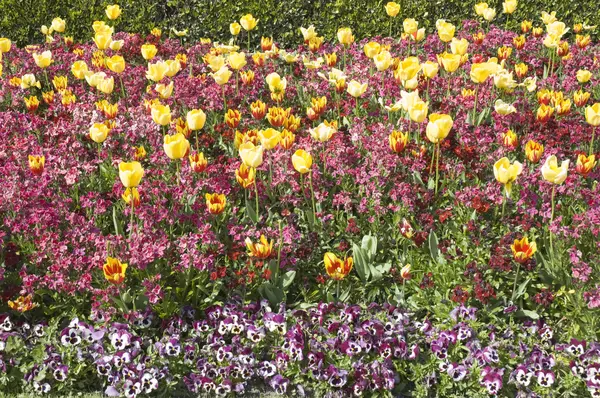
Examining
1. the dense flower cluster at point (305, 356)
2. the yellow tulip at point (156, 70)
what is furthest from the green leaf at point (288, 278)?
the yellow tulip at point (156, 70)

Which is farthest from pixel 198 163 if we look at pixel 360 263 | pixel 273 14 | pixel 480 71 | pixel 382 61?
pixel 273 14

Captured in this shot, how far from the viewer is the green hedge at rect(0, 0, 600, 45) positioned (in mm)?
8039

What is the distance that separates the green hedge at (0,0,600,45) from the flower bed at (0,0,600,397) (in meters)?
2.92

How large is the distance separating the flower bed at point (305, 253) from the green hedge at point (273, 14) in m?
2.92

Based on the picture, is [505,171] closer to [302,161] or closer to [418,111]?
[418,111]

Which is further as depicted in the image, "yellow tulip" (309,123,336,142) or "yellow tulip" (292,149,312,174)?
"yellow tulip" (309,123,336,142)

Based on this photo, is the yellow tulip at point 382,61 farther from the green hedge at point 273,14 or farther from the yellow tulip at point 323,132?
the green hedge at point 273,14

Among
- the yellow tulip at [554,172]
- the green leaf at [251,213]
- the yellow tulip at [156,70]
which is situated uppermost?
the yellow tulip at [156,70]

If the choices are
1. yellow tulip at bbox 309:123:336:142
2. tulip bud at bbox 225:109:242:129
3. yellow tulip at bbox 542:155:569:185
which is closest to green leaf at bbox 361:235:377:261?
yellow tulip at bbox 309:123:336:142

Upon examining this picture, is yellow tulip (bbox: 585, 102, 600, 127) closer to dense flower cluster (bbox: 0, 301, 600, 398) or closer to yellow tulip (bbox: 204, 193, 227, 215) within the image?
dense flower cluster (bbox: 0, 301, 600, 398)

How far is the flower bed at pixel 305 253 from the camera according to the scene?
3.56 metres

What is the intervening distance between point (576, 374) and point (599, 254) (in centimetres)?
71

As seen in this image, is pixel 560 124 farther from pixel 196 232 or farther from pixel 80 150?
pixel 80 150

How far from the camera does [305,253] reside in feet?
13.3
